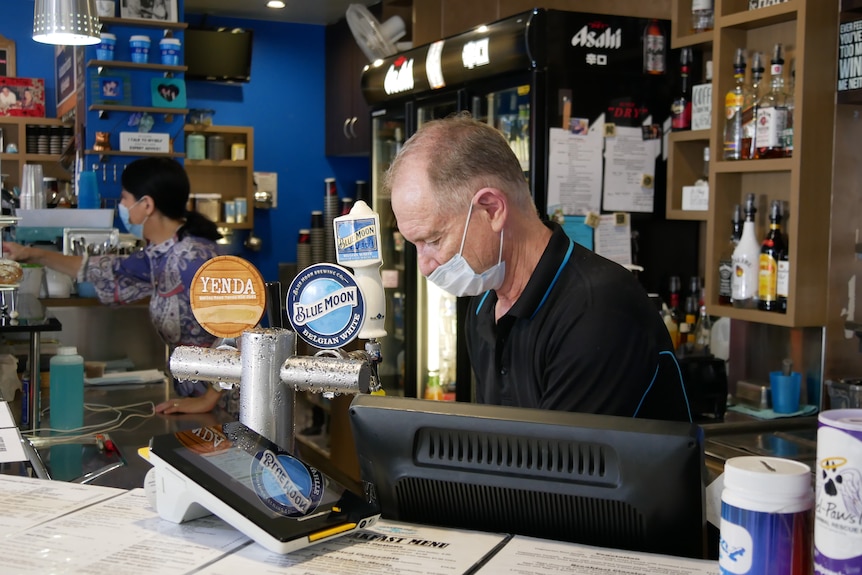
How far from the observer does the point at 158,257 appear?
Result: 3.46 metres

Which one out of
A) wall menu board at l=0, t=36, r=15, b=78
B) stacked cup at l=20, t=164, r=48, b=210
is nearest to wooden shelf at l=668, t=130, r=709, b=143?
stacked cup at l=20, t=164, r=48, b=210

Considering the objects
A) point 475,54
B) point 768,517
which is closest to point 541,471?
point 768,517

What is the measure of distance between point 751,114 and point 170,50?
3.45 metres

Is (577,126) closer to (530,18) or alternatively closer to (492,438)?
(530,18)

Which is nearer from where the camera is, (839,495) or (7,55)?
(839,495)

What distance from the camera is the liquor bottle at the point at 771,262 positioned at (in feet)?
10.2

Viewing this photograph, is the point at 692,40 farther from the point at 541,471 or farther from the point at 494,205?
the point at 541,471

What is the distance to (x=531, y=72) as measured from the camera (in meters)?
3.75

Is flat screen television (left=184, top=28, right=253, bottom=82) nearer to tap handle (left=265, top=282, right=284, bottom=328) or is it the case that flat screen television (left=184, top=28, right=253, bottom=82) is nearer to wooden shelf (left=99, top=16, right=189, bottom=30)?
wooden shelf (left=99, top=16, right=189, bottom=30)

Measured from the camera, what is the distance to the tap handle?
1.21 meters

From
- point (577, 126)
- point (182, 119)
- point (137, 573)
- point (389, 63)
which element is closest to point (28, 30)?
point (182, 119)

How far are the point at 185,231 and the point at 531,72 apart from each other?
1536 millimetres

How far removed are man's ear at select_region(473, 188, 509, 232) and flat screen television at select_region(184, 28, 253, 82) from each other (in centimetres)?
585

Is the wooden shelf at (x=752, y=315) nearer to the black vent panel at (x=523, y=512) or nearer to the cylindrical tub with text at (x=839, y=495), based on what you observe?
the black vent panel at (x=523, y=512)
